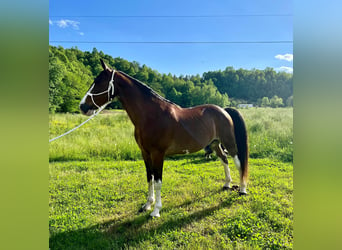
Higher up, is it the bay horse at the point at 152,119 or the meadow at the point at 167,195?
the bay horse at the point at 152,119

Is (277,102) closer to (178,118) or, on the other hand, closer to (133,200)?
(178,118)

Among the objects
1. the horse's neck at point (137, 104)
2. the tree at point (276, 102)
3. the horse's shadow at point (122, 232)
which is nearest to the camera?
the horse's shadow at point (122, 232)

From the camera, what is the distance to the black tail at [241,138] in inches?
100.0

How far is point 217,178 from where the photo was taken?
2.94 metres

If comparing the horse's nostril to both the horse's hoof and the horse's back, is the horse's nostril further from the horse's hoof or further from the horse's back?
the horse's hoof

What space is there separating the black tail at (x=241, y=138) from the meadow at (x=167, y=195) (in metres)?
0.27

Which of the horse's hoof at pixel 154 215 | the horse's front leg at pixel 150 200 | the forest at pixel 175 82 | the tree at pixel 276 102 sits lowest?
the horse's hoof at pixel 154 215

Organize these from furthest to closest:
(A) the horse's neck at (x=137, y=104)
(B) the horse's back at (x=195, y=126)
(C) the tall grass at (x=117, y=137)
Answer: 1. (C) the tall grass at (x=117, y=137)
2. (B) the horse's back at (x=195, y=126)
3. (A) the horse's neck at (x=137, y=104)

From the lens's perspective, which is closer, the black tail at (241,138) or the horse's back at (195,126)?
the horse's back at (195,126)

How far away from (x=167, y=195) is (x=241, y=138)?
57.6 inches

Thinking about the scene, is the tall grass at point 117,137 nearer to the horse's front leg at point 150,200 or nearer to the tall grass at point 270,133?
the tall grass at point 270,133

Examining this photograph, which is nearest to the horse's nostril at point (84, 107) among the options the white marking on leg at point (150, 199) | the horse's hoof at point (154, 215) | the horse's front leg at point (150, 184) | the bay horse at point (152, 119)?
the bay horse at point (152, 119)
